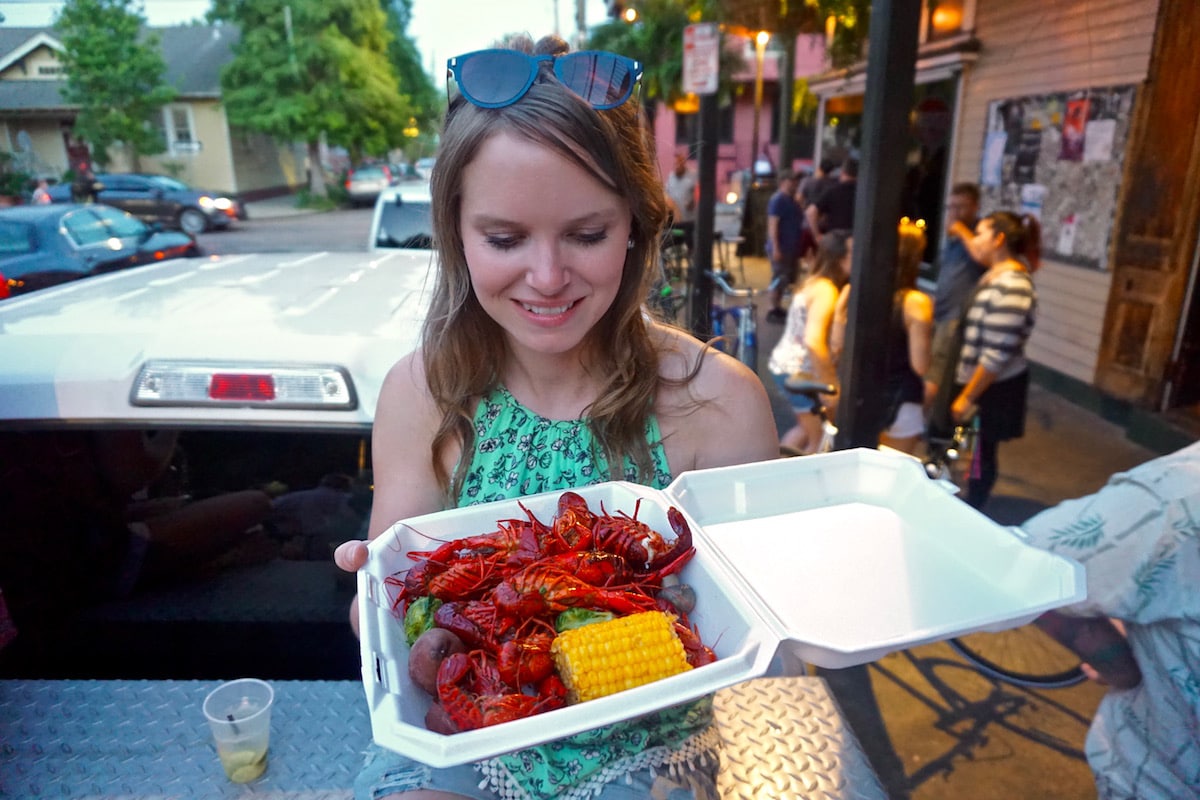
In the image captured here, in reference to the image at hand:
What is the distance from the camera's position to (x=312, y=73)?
3.66m

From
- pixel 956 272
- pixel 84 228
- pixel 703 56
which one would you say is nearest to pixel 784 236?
pixel 703 56

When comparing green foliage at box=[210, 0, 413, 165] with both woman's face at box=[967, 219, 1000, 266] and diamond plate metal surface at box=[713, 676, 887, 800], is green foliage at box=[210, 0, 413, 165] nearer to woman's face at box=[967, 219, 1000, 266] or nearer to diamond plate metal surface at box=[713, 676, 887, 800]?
diamond plate metal surface at box=[713, 676, 887, 800]

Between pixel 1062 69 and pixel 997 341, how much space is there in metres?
4.33

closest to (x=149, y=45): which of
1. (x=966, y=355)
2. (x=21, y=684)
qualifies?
(x=21, y=684)

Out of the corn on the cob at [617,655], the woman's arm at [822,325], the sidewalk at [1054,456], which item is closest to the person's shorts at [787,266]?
the sidewalk at [1054,456]

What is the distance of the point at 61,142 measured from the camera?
9.14 ft

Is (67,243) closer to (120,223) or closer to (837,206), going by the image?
(120,223)

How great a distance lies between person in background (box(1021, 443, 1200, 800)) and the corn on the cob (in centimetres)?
114

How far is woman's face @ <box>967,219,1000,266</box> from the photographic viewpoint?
15.1ft

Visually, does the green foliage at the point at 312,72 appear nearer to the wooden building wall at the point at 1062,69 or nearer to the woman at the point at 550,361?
the woman at the point at 550,361

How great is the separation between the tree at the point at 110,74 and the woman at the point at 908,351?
3.93m

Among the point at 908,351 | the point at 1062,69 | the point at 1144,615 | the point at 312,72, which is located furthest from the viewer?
the point at 1062,69

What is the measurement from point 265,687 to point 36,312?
1650 millimetres

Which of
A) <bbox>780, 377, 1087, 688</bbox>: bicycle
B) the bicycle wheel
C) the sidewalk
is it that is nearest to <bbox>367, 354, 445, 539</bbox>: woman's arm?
<bbox>780, 377, 1087, 688</bbox>: bicycle
